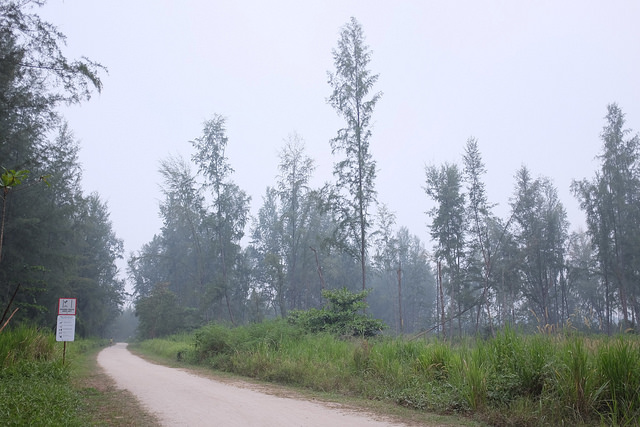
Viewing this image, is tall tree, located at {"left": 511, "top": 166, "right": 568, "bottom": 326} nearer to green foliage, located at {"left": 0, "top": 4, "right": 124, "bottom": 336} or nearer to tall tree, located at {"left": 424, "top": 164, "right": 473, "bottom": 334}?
tall tree, located at {"left": 424, "top": 164, "right": 473, "bottom": 334}

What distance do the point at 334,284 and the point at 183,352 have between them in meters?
30.6

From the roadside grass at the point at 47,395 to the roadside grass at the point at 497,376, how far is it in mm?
4229

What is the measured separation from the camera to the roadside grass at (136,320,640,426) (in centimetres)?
538

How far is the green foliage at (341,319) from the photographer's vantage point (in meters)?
15.1

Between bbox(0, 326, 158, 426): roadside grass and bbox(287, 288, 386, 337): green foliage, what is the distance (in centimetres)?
751

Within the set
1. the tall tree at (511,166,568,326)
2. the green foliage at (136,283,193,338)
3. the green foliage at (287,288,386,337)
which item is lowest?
the green foliage at (136,283,193,338)

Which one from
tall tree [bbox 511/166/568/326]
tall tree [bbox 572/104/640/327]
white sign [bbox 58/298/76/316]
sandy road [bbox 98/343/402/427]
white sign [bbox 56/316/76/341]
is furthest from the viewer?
tall tree [bbox 511/166/568/326]

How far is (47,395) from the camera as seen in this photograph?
6133 millimetres

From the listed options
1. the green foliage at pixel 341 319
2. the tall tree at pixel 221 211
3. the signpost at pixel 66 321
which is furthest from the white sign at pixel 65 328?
the tall tree at pixel 221 211

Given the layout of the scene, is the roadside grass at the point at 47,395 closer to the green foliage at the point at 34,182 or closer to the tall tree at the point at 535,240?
the green foliage at the point at 34,182

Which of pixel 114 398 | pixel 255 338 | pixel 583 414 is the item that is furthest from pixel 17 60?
pixel 583 414

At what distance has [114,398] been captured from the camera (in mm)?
8062

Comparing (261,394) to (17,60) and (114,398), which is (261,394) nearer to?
(114,398)

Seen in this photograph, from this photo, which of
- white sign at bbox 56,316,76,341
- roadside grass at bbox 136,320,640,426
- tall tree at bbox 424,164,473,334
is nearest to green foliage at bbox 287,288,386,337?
roadside grass at bbox 136,320,640,426
